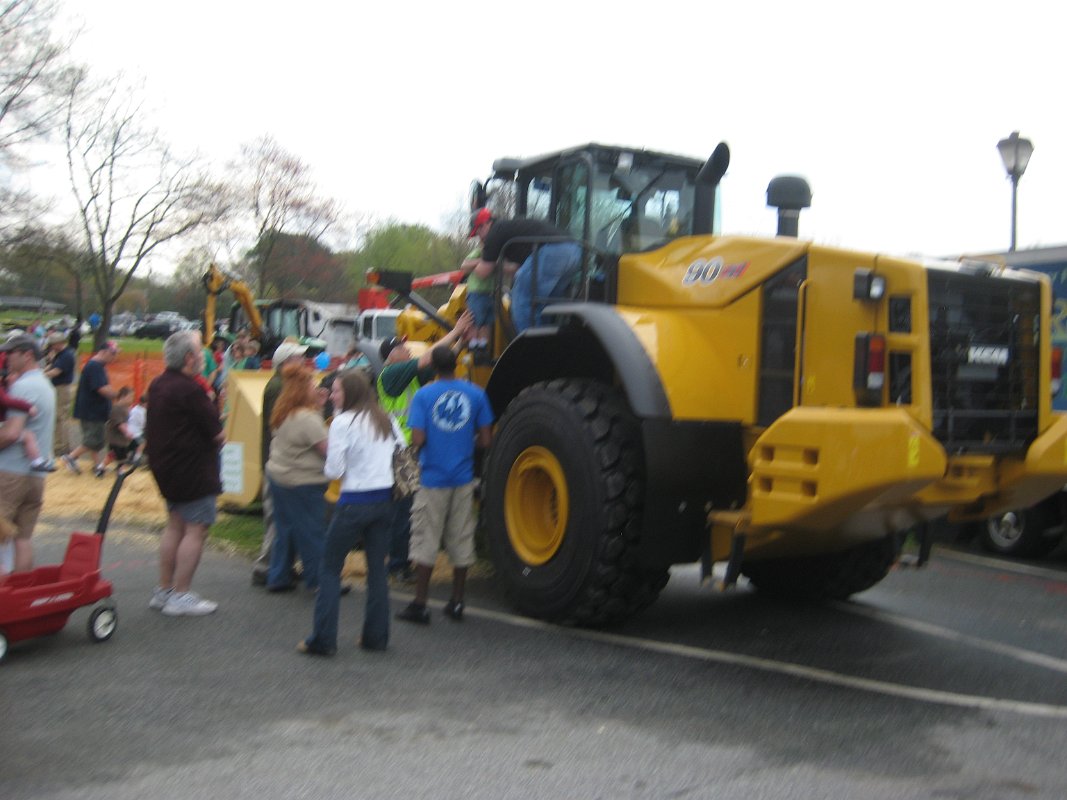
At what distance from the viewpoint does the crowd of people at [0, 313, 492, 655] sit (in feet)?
20.5

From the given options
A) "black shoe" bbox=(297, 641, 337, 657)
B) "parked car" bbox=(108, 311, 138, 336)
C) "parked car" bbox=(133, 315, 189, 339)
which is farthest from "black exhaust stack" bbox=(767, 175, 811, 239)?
"parked car" bbox=(108, 311, 138, 336)

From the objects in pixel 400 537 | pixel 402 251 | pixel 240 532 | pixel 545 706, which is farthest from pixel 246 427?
pixel 402 251

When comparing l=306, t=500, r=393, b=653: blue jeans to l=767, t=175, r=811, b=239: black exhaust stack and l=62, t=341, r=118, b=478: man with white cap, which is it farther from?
l=62, t=341, r=118, b=478: man with white cap

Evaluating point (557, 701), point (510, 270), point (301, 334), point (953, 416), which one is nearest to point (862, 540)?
point (953, 416)

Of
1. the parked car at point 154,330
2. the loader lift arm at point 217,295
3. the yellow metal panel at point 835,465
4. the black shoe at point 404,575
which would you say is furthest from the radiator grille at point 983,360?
the parked car at point 154,330

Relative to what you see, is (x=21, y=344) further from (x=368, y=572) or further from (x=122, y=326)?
(x=122, y=326)

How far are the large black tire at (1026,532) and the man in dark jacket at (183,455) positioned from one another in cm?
677

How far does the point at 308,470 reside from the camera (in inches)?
288

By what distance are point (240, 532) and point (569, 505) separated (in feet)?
13.9

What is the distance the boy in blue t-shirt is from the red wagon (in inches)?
69.1

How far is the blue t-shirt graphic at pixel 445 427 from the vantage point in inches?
271

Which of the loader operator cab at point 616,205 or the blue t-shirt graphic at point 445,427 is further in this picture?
the loader operator cab at point 616,205

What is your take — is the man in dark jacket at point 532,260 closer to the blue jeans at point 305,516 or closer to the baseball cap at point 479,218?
the baseball cap at point 479,218

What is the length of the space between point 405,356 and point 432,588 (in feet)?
5.54
